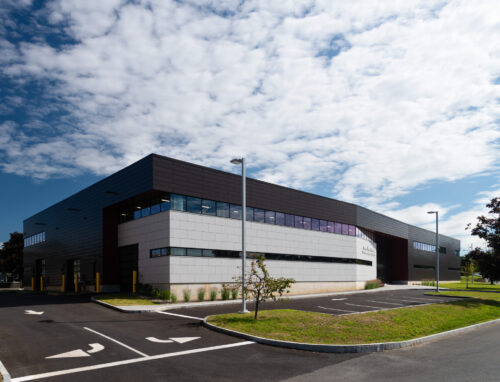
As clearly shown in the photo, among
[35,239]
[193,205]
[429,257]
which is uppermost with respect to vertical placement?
[193,205]

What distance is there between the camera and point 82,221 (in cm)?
3941

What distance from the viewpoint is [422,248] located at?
70.0 m

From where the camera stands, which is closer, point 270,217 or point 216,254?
point 216,254

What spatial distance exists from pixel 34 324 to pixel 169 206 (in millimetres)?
13177

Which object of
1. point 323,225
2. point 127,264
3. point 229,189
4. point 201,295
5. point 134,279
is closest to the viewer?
point 201,295

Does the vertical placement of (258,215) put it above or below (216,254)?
above

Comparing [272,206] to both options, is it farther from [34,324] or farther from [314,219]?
[34,324]

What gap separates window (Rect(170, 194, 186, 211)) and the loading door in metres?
6.51

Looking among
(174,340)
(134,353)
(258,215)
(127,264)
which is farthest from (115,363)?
(258,215)

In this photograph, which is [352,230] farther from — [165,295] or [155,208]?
[165,295]

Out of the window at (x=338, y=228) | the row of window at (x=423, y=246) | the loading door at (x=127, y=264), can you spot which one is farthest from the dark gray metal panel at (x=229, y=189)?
the row of window at (x=423, y=246)

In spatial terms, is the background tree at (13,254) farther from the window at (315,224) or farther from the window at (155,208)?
the window at (315,224)

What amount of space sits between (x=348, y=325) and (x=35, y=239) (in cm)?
5022

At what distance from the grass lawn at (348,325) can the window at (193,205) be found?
12.6 metres
